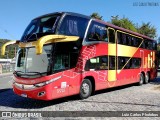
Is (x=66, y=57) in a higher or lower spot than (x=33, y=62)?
higher

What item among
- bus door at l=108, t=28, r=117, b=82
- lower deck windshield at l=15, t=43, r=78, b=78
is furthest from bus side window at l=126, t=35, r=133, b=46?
lower deck windshield at l=15, t=43, r=78, b=78

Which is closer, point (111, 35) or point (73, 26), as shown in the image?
point (73, 26)

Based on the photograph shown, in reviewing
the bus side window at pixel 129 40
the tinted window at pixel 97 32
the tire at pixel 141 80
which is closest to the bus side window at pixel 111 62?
the tinted window at pixel 97 32

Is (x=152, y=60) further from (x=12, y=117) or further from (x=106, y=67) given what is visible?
(x=12, y=117)

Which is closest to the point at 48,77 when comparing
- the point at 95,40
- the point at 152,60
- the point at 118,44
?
the point at 95,40

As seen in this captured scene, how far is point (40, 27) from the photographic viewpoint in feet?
37.8

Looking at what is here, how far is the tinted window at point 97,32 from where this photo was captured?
1270 cm

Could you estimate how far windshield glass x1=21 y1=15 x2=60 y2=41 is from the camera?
1095cm

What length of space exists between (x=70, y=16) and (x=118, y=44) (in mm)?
4779

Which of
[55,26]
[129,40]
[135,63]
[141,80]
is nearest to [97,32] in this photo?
[55,26]

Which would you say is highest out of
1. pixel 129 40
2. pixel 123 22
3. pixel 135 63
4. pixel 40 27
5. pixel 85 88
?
pixel 123 22

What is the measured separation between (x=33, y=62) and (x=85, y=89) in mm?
2942

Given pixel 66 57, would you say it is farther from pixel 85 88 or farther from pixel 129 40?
Answer: pixel 129 40

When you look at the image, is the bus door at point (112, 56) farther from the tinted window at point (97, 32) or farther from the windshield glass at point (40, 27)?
the windshield glass at point (40, 27)
